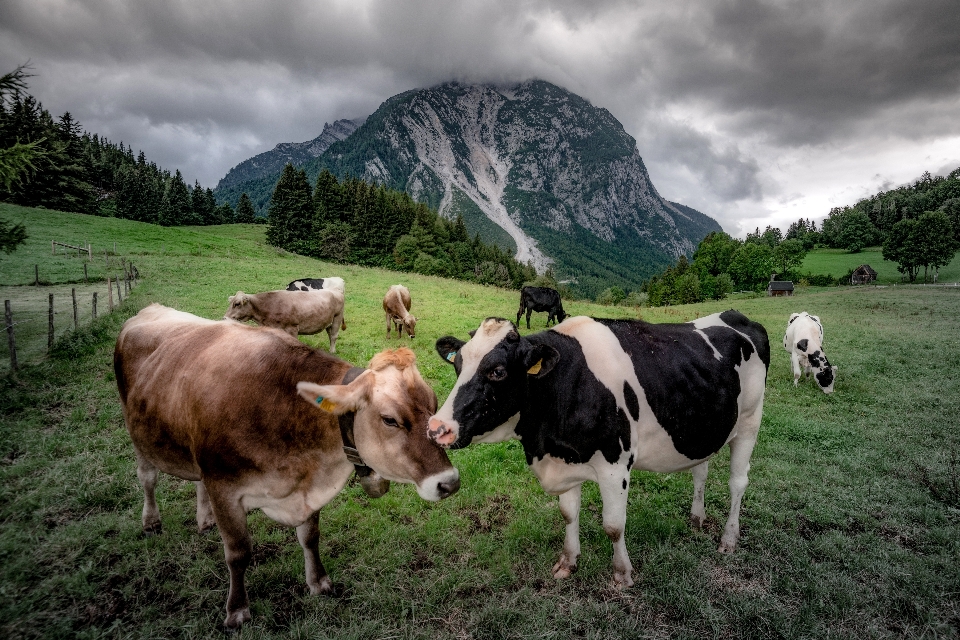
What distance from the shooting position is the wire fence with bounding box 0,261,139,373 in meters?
9.10

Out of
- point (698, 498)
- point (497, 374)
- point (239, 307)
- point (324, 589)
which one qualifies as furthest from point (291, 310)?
point (698, 498)

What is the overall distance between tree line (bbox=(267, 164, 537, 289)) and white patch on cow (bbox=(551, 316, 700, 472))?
5252 cm

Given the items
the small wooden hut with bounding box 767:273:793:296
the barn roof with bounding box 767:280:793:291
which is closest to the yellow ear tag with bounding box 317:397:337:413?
the small wooden hut with bounding box 767:273:793:296

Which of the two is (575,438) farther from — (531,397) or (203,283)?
(203,283)

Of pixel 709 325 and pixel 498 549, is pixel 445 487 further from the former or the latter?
pixel 709 325

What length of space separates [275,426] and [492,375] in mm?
1818

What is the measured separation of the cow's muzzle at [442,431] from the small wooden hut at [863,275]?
3210 inches

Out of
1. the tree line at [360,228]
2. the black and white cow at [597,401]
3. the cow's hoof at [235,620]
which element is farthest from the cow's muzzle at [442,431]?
the tree line at [360,228]

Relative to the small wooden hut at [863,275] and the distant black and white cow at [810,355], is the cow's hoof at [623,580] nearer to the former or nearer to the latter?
the distant black and white cow at [810,355]

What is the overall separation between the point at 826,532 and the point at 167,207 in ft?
292

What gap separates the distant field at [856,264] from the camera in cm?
5684

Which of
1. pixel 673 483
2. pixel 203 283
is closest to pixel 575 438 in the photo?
pixel 673 483

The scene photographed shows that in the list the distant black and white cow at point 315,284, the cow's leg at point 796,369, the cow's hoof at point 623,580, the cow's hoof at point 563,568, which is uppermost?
the distant black and white cow at point 315,284

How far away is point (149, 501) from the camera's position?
4.62 meters
